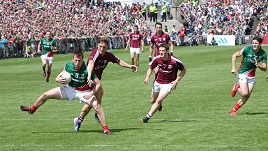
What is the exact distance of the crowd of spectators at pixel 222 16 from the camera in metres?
69.9

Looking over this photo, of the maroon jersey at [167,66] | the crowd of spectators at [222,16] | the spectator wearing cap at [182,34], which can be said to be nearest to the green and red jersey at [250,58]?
the maroon jersey at [167,66]

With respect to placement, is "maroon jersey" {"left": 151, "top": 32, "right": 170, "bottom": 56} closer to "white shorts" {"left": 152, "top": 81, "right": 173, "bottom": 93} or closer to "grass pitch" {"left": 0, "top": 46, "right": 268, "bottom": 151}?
"grass pitch" {"left": 0, "top": 46, "right": 268, "bottom": 151}

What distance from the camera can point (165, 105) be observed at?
21.3 meters

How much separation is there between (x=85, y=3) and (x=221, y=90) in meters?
42.2

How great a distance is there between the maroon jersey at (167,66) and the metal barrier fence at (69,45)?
32.0 meters

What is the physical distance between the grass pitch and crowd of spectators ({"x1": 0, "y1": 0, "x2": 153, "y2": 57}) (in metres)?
22.8

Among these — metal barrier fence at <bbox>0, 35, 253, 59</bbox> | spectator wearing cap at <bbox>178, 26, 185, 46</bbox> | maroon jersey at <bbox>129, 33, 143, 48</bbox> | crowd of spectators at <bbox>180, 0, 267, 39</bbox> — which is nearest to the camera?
maroon jersey at <bbox>129, 33, 143, 48</bbox>

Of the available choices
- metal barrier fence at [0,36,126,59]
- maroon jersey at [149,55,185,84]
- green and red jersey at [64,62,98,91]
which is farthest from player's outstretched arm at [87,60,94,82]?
metal barrier fence at [0,36,126,59]

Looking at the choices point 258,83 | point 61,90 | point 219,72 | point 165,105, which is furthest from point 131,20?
point 61,90

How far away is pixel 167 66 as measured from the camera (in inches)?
698

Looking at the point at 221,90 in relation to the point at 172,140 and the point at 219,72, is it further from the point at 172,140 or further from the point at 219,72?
the point at 172,140

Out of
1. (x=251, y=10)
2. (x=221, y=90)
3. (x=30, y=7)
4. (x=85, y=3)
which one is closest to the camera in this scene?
(x=221, y=90)

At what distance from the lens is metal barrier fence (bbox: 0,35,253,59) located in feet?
163

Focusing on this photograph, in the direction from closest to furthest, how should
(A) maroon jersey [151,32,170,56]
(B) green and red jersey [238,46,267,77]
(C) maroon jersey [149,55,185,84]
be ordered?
Answer: (C) maroon jersey [149,55,185,84] → (B) green and red jersey [238,46,267,77] → (A) maroon jersey [151,32,170,56]
